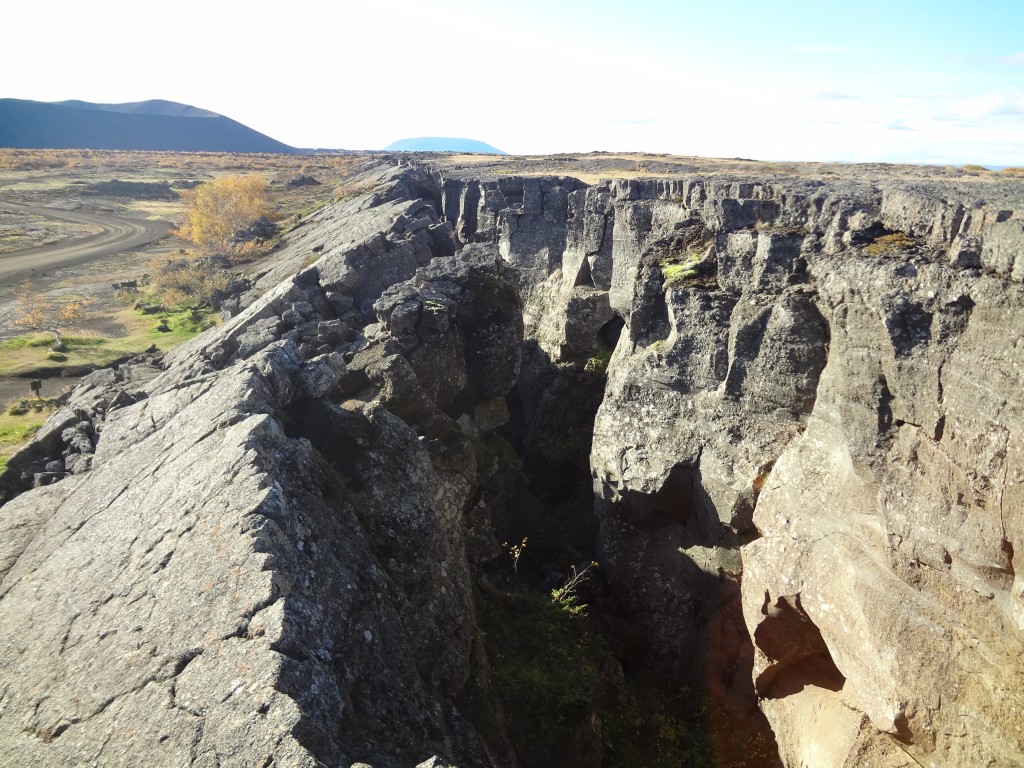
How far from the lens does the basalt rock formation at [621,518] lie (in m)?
8.69

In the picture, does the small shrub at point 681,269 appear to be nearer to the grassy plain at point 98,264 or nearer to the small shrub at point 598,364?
the small shrub at point 598,364

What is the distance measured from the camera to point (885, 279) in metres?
11.7

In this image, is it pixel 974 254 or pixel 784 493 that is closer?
pixel 974 254

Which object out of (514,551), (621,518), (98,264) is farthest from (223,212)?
(621,518)

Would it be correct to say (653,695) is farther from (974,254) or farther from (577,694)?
(974,254)

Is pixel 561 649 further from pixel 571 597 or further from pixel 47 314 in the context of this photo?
pixel 47 314

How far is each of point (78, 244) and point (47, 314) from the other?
114 feet

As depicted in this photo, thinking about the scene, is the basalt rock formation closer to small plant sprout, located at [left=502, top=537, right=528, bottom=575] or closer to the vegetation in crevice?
the vegetation in crevice

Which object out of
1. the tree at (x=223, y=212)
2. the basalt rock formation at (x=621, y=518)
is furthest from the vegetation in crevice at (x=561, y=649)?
the tree at (x=223, y=212)

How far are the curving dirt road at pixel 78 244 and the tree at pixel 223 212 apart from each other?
9.07 meters

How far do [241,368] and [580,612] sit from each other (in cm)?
1119

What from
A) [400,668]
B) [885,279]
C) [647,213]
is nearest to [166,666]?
[400,668]

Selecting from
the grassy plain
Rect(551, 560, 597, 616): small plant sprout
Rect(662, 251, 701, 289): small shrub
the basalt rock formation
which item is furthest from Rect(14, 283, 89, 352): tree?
Rect(662, 251, 701, 289): small shrub

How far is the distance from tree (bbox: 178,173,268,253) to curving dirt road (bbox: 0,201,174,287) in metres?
9.07
